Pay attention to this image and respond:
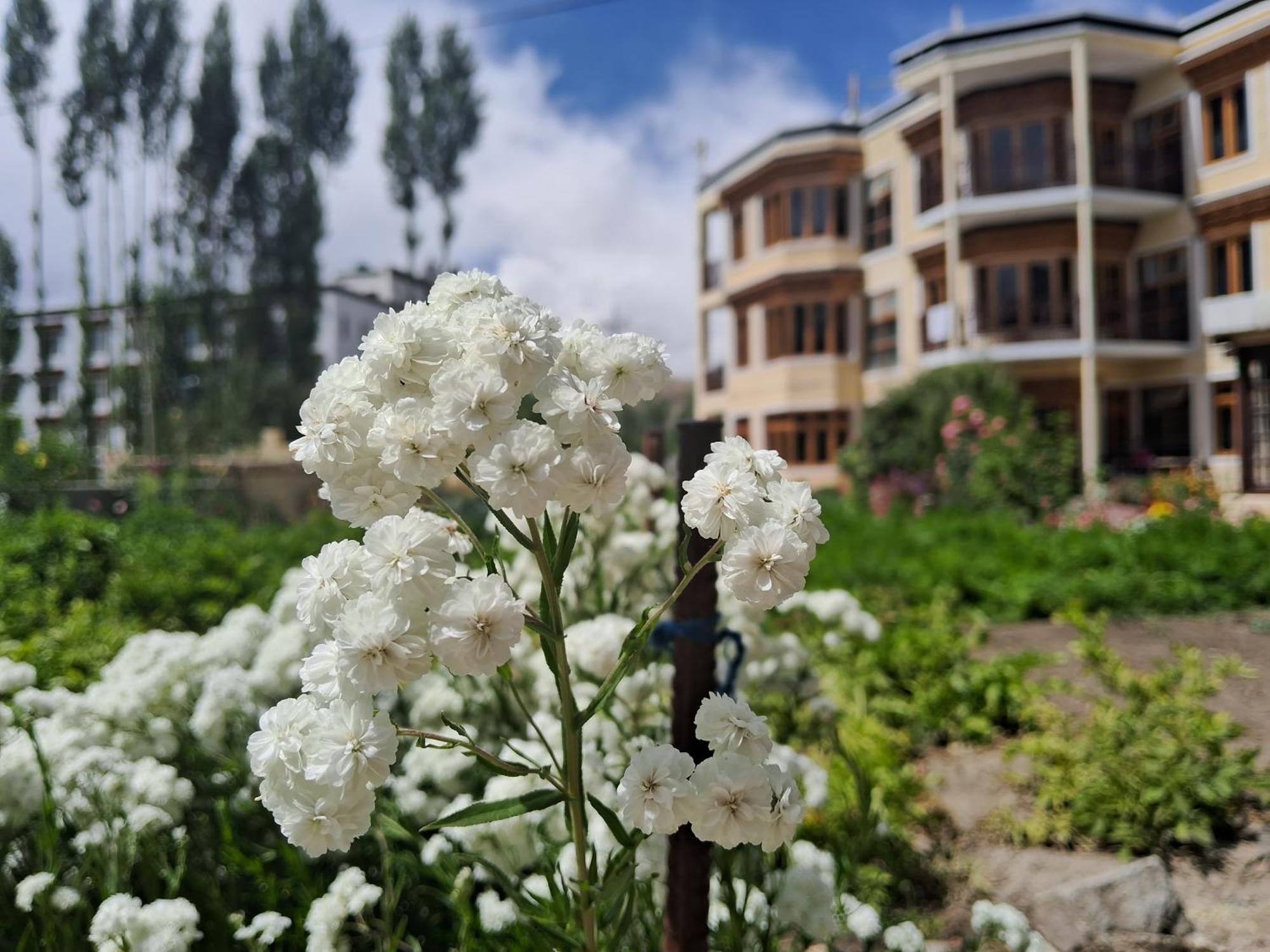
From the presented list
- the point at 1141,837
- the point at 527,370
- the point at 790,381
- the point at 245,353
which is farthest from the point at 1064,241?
the point at 245,353

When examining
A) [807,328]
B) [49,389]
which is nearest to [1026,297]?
[807,328]

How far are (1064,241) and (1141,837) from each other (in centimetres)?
1573

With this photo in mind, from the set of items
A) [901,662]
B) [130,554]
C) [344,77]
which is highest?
[344,77]

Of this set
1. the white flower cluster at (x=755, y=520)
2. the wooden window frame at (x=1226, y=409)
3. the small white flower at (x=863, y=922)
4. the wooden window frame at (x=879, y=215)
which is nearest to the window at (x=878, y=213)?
the wooden window frame at (x=879, y=215)

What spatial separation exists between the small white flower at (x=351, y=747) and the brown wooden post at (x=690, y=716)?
0.77 meters

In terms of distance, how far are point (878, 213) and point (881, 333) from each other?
272 cm

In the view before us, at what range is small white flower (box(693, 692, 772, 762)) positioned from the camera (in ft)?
3.90

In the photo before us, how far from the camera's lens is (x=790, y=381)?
19938 millimetres

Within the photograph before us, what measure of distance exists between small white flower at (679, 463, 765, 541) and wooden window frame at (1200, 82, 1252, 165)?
14908 millimetres

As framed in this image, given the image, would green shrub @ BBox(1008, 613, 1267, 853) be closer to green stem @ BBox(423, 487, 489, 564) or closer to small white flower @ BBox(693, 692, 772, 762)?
small white flower @ BBox(693, 692, 772, 762)

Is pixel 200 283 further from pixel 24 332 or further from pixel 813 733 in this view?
pixel 813 733

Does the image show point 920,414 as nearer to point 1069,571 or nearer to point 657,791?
point 1069,571

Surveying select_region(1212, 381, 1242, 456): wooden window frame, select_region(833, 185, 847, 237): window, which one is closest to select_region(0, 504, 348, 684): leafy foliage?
select_region(1212, 381, 1242, 456): wooden window frame

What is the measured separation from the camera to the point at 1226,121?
13.4 meters
